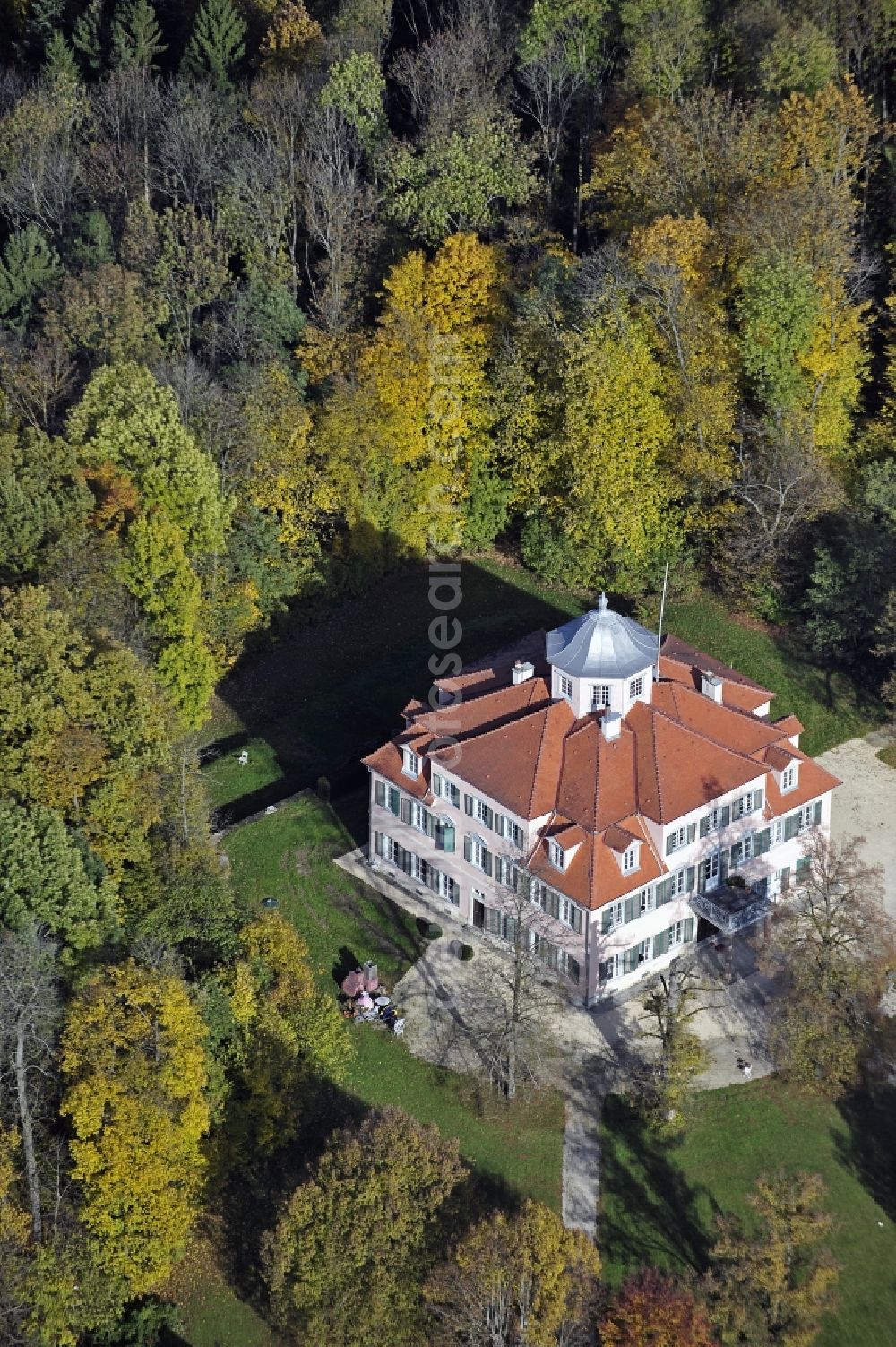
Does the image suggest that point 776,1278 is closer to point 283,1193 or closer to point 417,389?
point 283,1193

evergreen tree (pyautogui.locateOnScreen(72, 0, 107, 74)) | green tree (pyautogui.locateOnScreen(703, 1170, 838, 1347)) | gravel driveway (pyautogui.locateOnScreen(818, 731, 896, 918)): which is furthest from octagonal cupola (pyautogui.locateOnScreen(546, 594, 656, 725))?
evergreen tree (pyautogui.locateOnScreen(72, 0, 107, 74))

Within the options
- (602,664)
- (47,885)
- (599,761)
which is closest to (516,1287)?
(47,885)

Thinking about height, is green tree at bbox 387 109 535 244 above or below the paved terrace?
above

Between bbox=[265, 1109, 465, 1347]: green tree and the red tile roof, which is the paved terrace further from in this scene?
bbox=[265, 1109, 465, 1347]: green tree

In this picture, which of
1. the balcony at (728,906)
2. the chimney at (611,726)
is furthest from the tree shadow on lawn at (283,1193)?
the chimney at (611,726)

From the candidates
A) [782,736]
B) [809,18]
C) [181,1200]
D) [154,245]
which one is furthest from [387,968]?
[809,18]

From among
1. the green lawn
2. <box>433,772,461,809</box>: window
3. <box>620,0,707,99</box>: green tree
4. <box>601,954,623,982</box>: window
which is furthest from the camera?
<box>620,0,707,99</box>: green tree
